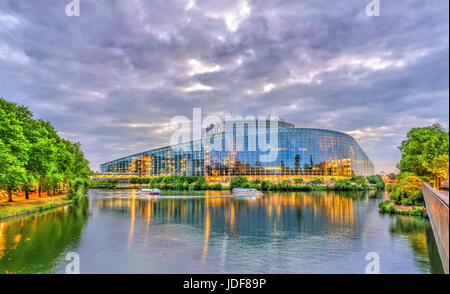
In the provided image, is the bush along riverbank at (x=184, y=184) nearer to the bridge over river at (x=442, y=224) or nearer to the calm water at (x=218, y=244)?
the calm water at (x=218, y=244)

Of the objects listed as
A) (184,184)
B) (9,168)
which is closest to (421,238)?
(9,168)

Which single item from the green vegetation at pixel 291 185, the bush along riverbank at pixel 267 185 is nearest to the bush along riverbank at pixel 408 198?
the green vegetation at pixel 291 185

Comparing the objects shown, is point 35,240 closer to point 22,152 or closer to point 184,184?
point 22,152

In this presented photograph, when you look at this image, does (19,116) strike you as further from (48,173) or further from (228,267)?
(228,267)

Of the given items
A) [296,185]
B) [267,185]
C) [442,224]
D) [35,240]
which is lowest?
[35,240]

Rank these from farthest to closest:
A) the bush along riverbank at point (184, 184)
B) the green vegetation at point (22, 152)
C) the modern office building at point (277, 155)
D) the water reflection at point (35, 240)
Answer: the modern office building at point (277, 155)
the bush along riverbank at point (184, 184)
the green vegetation at point (22, 152)
the water reflection at point (35, 240)

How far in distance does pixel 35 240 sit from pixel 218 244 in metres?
18.2

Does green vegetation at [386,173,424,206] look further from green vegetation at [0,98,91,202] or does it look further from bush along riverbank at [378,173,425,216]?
green vegetation at [0,98,91,202]

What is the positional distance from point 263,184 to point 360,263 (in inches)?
3773

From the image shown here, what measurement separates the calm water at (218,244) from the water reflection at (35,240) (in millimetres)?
72

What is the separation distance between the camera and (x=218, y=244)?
99.9 ft

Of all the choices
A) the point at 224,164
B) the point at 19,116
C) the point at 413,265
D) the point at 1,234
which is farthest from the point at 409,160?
the point at 224,164

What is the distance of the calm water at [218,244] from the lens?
2355cm

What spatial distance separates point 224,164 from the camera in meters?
156
